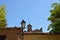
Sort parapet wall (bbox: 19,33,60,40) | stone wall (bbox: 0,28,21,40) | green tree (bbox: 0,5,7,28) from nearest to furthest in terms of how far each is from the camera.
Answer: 1. parapet wall (bbox: 19,33,60,40)
2. stone wall (bbox: 0,28,21,40)
3. green tree (bbox: 0,5,7,28)

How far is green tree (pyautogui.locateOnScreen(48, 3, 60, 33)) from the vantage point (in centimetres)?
2494

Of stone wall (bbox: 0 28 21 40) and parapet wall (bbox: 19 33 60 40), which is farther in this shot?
stone wall (bbox: 0 28 21 40)

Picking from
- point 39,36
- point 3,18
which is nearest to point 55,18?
point 39,36

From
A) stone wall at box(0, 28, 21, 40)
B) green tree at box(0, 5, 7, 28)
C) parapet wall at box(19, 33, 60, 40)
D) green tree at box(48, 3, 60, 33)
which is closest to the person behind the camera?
parapet wall at box(19, 33, 60, 40)

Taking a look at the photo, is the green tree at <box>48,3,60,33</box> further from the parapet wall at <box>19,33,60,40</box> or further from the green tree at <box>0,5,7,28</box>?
the green tree at <box>0,5,7,28</box>

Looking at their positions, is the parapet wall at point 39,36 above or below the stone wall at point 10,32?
below

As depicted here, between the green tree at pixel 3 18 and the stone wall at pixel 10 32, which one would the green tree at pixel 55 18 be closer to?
the stone wall at pixel 10 32

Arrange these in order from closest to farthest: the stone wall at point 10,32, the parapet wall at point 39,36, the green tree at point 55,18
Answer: the parapet wall at point 39,36 → the green tree at point 55,18 → the stone wall at point 10,32

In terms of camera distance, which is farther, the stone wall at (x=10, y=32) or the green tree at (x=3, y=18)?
the green tree at (x=3, y=18)

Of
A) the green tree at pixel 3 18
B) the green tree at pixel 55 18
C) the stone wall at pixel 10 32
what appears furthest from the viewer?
the green tree at pixel 3 18


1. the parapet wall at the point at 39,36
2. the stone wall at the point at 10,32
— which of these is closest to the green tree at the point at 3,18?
the stone wall at the point at 10,32

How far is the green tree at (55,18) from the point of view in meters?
24.9

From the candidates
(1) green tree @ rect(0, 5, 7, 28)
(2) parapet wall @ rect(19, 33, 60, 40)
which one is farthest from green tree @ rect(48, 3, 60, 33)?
(1) green tree @ rect(0, 5, 7, 28)

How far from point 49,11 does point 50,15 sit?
0.65 m
